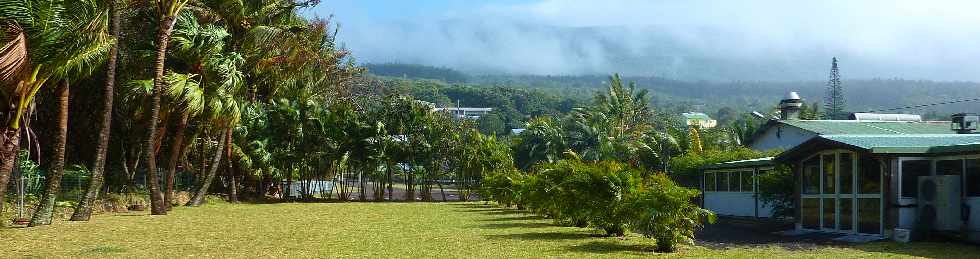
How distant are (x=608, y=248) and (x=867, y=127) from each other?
1742 cm

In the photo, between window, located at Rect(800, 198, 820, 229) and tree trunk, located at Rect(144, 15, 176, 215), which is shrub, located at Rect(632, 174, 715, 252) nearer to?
window, located at Rect(800, 198, 820, 229)

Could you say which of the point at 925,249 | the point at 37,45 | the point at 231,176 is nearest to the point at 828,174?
the point at 925,249

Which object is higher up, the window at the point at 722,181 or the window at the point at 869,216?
the window at the point at 722,181

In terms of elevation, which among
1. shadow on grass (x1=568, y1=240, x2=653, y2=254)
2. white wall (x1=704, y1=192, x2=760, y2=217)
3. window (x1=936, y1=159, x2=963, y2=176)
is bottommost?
shadow on grass (x1=568, y1=240, x2=653, y2=254)

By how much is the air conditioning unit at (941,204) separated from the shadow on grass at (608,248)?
5480 millimetres

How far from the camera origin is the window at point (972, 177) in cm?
1564

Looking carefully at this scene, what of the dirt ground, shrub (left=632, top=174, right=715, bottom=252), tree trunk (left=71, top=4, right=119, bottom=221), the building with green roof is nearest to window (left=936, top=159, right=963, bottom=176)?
the building with green roof

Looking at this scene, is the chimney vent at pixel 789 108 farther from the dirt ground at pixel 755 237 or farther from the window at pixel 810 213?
the window at pixel 810 213

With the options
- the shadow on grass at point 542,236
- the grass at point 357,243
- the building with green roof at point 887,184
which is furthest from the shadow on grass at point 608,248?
the building with green roof at point 887,184

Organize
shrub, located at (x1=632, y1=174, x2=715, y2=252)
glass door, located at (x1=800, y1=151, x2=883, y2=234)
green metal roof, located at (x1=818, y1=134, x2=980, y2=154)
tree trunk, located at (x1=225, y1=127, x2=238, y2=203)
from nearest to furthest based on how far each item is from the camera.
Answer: shrub, located at (x1=632, y1=174, x2=715, y2=252) < green metal roof, located at (x1=818, y1=134, x2=980, y2=154) < glass door, located at (x1=800, y1=151, x2=883, y2=234) < tree trunk, located at (x1=225, y1=127, x2=238, y2=203)

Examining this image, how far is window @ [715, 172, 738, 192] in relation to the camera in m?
26.8

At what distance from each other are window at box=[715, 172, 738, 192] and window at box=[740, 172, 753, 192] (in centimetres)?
131

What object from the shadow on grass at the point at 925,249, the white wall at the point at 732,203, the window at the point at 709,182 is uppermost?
the window at the point at 709,182

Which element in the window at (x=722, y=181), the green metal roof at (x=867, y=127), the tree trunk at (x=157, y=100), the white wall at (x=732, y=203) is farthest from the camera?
the green metal roof at (x=867, y=127)
